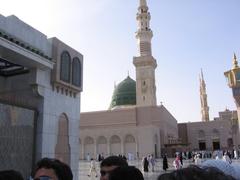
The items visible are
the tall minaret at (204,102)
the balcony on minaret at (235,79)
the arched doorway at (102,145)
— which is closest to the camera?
the balcony on minaret at (235,79)

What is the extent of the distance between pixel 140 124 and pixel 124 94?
36.4 ft

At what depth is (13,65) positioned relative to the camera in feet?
22.2

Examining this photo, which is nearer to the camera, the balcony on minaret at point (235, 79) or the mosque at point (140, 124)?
the balcony on minaret at point (235, 79)

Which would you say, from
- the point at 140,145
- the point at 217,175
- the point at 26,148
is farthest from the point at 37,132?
the point at 140,145

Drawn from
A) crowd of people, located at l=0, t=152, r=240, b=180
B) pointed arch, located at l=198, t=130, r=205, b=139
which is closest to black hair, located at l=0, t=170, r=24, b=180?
crowd of people, located at l=0, t=152, r=240, b=180

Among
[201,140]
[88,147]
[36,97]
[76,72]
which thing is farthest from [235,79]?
[201,140]

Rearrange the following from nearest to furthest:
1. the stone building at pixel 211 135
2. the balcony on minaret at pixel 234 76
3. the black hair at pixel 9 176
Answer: the black hair at pixel 9 176, the balcony on minaret at pixel 234 76, the stone building at pixel 211 135

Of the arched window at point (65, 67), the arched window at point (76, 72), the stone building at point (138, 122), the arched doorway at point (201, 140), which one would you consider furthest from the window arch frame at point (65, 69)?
the arched doorway at point (201, 140)

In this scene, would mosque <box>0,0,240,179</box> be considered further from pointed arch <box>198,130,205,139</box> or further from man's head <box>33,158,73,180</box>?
pointed arch <box>198,130,205,139</box>

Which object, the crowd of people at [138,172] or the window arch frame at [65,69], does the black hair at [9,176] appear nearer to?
the crowd of people at [138,172]

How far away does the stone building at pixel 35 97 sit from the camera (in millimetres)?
6492

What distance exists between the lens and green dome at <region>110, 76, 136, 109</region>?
47.6 meters

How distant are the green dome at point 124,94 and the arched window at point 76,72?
38279 mm

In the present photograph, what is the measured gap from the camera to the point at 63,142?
8258mm
